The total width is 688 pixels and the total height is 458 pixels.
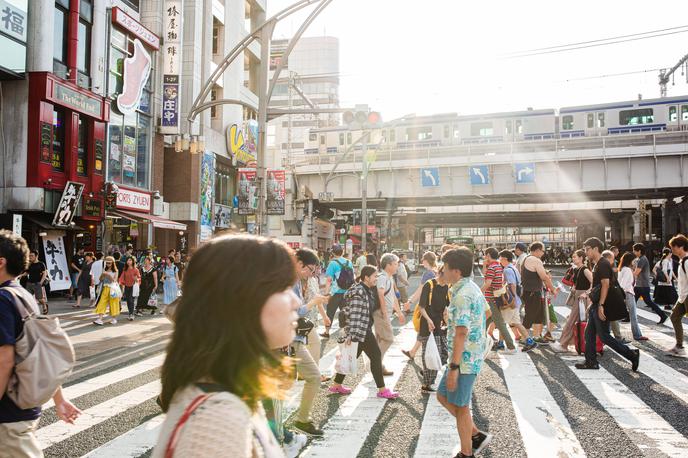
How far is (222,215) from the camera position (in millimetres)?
34969

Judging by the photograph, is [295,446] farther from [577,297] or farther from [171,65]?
[171,65]

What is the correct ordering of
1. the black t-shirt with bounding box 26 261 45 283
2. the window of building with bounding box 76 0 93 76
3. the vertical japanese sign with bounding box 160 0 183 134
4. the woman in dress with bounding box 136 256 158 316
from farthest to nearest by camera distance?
the vertical japanese sign with bounding box 160 0 183 134 < the window of building with bounding box 76 0 93 76 < the woman in dress with bounding box 136 256 158 316 < the black t-shirt with bounding box 26 261 45 283

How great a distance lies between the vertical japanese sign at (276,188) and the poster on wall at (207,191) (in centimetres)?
349

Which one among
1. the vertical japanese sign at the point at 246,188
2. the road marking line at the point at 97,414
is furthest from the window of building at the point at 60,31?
the road marking line at the point at 97,414

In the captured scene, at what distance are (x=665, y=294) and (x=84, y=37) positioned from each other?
2216cm

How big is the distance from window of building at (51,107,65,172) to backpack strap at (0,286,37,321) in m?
19.7

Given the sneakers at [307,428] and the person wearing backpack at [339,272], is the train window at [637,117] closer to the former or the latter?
the person wearing backpack at [339,272]

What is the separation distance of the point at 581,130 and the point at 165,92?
23845mm

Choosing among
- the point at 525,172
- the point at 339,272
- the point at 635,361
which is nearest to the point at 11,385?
the point at 339,272

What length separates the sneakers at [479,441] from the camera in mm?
4828

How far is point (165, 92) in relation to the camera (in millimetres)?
26703

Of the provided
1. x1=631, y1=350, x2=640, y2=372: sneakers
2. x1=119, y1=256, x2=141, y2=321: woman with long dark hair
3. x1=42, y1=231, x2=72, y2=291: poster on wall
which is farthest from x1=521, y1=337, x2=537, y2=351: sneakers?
x1=42, y1=231, x2=72, y2=291: poster on wall

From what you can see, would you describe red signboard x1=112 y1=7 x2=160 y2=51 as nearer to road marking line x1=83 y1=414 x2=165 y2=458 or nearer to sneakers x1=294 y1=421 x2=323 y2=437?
road marking line x1=83 y1=414 x2=165 y2=458

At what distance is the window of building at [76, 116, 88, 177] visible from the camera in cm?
2170
